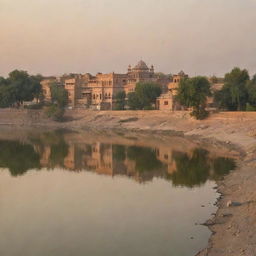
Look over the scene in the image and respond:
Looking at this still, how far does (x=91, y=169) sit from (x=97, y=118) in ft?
124

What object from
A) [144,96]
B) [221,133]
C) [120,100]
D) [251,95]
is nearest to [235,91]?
[251,95]

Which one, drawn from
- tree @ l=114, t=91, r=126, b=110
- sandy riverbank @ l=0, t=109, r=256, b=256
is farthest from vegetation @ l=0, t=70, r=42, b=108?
tree @ l=114, t=91, r=126, b=110

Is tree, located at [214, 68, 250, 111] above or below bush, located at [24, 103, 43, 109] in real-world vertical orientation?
above

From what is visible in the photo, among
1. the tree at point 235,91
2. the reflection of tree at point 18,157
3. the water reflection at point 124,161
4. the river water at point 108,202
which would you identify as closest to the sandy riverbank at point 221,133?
the river water at point 108,202

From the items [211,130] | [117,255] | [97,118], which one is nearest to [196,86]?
[211,130]

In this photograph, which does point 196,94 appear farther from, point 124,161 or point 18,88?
point 18,88

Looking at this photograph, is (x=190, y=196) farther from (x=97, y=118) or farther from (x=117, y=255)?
(x=97, y=118)

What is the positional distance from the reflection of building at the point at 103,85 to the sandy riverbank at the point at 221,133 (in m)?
6.42

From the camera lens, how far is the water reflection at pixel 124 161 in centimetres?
2486

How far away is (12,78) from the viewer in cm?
7700

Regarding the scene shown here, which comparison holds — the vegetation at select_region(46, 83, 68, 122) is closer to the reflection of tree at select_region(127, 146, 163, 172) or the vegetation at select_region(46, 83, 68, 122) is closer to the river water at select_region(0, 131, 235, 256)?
the reflection of tree at select_region(127, 146, 163, 172)

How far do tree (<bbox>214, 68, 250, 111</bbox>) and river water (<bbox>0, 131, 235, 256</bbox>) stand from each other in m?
20.0

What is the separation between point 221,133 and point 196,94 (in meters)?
9.12

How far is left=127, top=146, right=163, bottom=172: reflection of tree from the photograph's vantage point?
27.4m
